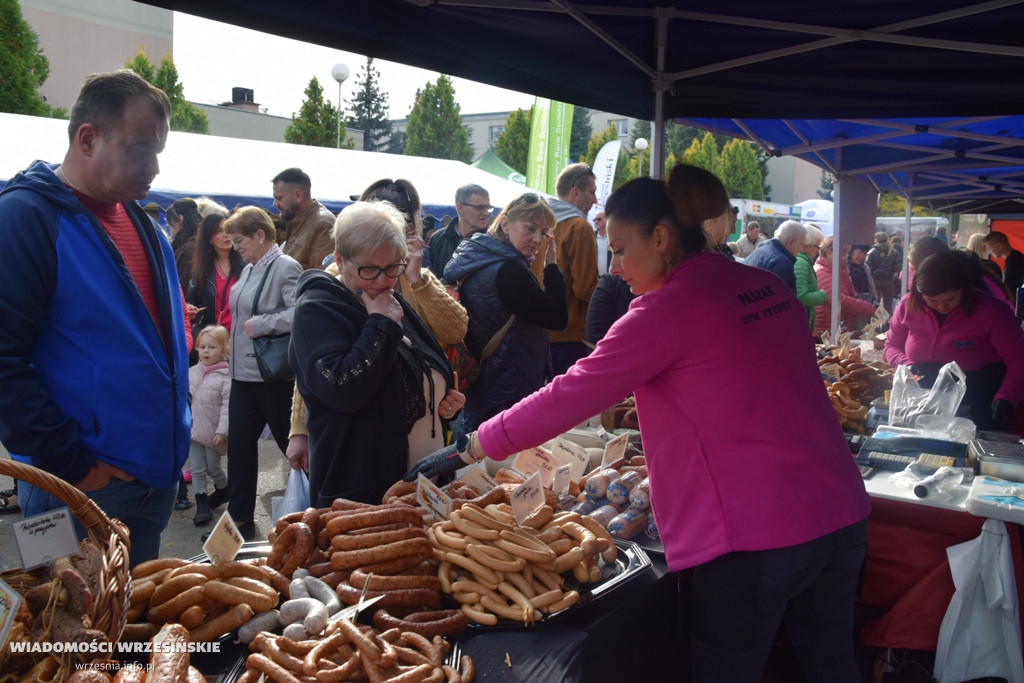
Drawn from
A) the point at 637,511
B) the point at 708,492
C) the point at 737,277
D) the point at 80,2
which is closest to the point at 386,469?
the point at 637,511

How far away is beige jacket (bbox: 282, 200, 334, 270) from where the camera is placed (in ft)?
16.4

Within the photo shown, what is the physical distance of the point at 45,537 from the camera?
4.68 feet

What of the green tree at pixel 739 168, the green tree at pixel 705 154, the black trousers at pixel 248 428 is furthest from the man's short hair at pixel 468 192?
the green tree at pixel 739 168

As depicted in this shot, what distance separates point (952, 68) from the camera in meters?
3.37

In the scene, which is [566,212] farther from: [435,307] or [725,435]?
[725,435]

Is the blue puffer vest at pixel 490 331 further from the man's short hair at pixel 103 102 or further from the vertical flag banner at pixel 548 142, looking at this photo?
the vertical flag banner at pixel 548 142

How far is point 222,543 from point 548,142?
45.8ft

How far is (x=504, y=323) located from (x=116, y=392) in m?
2.04

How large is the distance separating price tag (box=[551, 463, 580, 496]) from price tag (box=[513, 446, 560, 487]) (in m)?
0.09

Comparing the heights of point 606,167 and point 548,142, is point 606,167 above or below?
below

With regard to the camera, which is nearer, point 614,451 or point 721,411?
point 721,411

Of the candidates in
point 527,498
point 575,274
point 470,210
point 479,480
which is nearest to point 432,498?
point 527,498

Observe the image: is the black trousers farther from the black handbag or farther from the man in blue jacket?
the man in blue jacket

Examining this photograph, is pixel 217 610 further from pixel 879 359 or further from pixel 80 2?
pixel 80 2
